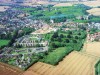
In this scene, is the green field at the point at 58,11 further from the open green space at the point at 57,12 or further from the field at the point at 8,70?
the field at the point at 8,70

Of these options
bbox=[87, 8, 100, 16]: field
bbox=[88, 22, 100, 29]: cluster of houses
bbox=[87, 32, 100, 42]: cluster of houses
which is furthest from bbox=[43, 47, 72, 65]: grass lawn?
bbox=[87, 8, 100, 16]: field

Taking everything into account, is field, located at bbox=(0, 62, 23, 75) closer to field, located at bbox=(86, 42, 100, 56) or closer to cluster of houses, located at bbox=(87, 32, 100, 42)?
field, located at bbox=(86, 42, 100, 56)

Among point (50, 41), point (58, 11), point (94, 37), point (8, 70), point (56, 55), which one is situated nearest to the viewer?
point (8, 70)

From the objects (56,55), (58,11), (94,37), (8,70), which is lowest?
(8,70)

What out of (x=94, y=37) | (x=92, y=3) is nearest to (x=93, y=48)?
(x=94, y=37)

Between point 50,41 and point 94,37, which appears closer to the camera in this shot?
point 50,41

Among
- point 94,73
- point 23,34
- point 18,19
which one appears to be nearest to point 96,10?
point 18,19

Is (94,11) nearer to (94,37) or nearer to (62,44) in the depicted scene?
(94,37)

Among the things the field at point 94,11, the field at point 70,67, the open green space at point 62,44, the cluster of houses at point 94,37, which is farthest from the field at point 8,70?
the field at point 94,11
